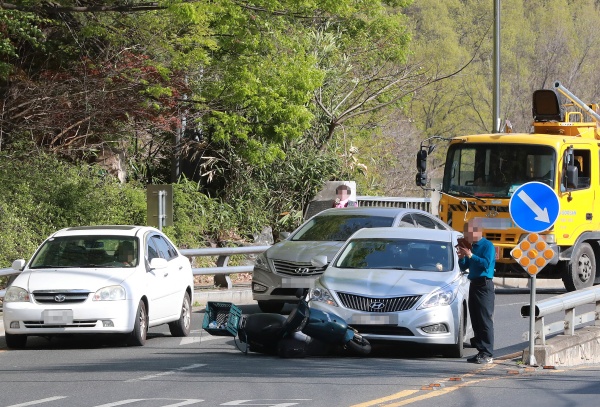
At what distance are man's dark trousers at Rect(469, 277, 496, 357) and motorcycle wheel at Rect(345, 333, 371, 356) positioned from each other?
1197 millimetres

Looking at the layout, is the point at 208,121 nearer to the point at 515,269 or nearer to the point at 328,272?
the point at 515,269

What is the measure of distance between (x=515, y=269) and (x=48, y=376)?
475 inches

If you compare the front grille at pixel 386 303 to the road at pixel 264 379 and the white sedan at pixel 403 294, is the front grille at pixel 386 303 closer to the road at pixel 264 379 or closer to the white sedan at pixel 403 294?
the white sedan at pixel 403 294

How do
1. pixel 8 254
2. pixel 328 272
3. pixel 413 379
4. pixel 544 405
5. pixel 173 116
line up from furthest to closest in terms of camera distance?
pixel 173 116, pixel 8 254, pixel 328 272, pixel 413 379, pixel 544 405

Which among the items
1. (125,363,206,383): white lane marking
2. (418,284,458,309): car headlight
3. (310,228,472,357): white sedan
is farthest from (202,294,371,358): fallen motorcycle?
(125,363,206,383): white lane marking

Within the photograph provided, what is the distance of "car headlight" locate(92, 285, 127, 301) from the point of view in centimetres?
1377

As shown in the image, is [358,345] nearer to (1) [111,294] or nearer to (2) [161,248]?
(1) [111,294]

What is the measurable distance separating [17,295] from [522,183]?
10.5 m

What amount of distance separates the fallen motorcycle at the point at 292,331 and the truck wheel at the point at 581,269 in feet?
30.5

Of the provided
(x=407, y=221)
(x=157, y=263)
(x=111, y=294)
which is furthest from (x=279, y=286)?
(x=111, y=294)

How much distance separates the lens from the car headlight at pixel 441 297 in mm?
12773

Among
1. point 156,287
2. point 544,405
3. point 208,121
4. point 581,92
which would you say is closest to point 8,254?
point 156,287

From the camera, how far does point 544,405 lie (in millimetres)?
9539

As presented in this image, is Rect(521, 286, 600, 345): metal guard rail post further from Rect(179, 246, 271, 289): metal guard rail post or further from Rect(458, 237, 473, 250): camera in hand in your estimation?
Rect(179, 246, 271, 289): metal guard rail post
